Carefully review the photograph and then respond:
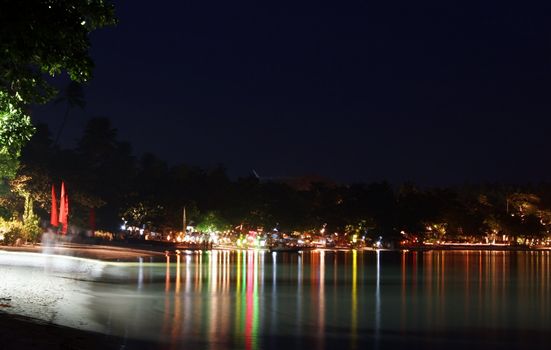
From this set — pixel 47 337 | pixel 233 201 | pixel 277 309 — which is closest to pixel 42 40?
pixel 47 337

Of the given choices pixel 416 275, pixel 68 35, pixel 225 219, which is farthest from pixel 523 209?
pixel 68 35

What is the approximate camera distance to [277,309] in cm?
2992

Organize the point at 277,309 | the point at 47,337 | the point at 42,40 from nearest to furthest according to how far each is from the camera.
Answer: the point at 42,40 < the point at 47,337 < the point at 277,309

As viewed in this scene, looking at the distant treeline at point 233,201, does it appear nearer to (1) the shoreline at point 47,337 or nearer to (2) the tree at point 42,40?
(1) the shoreline at point 47,337

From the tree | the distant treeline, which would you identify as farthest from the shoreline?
the distant treeline

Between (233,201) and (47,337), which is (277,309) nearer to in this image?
(47,337)

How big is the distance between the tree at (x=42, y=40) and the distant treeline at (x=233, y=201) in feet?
200

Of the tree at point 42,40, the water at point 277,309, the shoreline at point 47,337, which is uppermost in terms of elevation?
the tree at point 42,40

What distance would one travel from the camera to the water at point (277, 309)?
72.8ft

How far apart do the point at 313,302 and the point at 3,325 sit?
18166 millimetres

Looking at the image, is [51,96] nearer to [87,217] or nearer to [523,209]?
[87,217]

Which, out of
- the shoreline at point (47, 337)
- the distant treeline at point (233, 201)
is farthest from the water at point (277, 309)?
the distant treeline at point (233, 201)

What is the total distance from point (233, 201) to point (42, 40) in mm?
102282

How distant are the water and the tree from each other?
27.2 feet
